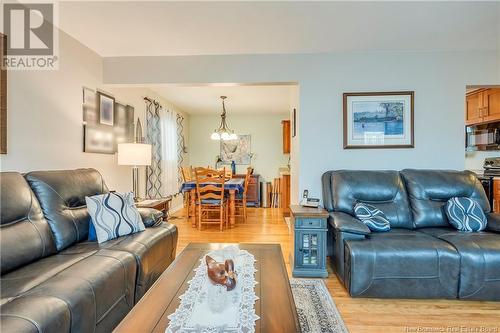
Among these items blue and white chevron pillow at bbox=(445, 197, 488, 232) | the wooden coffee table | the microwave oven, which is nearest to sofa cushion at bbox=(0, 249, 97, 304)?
the wooden coffee table

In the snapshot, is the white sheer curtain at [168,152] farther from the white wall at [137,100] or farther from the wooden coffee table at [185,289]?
the wooden coffee table at [185,289]

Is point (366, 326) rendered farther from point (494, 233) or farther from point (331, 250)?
point (494, 233)

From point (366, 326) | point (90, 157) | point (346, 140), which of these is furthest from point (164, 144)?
point (366, 326)

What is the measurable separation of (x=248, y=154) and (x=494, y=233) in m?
5.08

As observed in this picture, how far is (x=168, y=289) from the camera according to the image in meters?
1.34

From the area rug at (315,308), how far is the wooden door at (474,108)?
4.34 meters

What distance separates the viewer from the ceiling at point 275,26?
2.13 metres

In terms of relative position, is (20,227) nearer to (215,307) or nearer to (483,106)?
(215,307)

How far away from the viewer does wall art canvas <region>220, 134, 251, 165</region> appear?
22.3ft

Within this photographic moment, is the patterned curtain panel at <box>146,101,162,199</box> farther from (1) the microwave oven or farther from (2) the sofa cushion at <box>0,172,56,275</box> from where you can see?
(1) the microwave oven

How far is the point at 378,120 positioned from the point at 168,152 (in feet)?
12.4

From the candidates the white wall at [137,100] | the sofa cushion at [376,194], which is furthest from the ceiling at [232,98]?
the sofa cushion at [376,194]

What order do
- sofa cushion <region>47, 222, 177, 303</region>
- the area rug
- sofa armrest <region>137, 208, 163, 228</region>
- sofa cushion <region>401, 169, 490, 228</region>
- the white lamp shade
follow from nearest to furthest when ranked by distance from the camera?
the area rug < sofa cushion <region>47, 222, 177, 303</region> < sofa armrest <region>137, 208, 163, 228</region> < sofa cushion <region>401, 169, 490, 228</region> < the white lamp shade

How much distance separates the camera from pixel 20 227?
63.3 inches
